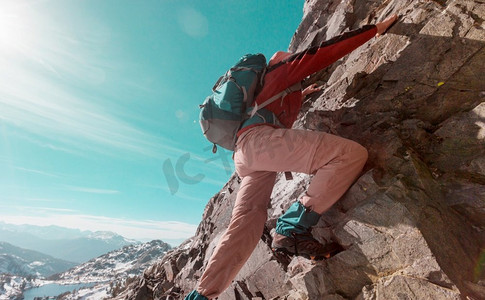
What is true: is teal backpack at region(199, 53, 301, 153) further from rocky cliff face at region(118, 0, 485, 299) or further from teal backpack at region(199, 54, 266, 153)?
rocky cliff face at region(118, 0, 485, 299)

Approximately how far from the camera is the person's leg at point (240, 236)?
5.47m

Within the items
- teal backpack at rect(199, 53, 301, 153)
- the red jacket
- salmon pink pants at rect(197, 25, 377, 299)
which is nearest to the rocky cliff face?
salmon pink pants at rect(197, 25, 377, 299)

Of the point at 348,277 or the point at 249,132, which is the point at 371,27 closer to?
the point at 249,132

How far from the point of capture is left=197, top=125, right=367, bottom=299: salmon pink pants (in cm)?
558

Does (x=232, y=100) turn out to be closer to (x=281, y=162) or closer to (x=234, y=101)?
(x=234, y=101)

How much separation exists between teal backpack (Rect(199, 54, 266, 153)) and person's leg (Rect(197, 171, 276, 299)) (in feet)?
4.60

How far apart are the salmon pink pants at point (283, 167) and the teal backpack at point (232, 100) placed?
1.87 ft

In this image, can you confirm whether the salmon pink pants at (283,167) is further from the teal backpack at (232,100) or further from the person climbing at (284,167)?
the teal backpack at (232,100)

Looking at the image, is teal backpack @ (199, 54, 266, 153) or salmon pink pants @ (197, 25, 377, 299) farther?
teal backpack @ (199, 54, 266, 153)

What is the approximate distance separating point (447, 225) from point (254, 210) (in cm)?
435

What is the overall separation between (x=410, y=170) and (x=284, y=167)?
124 inches

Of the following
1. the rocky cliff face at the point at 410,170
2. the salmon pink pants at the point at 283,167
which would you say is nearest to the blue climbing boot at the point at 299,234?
the salmon pink pants at the point at 283,167

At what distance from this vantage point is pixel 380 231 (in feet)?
18.4

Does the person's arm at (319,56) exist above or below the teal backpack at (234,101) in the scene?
above
